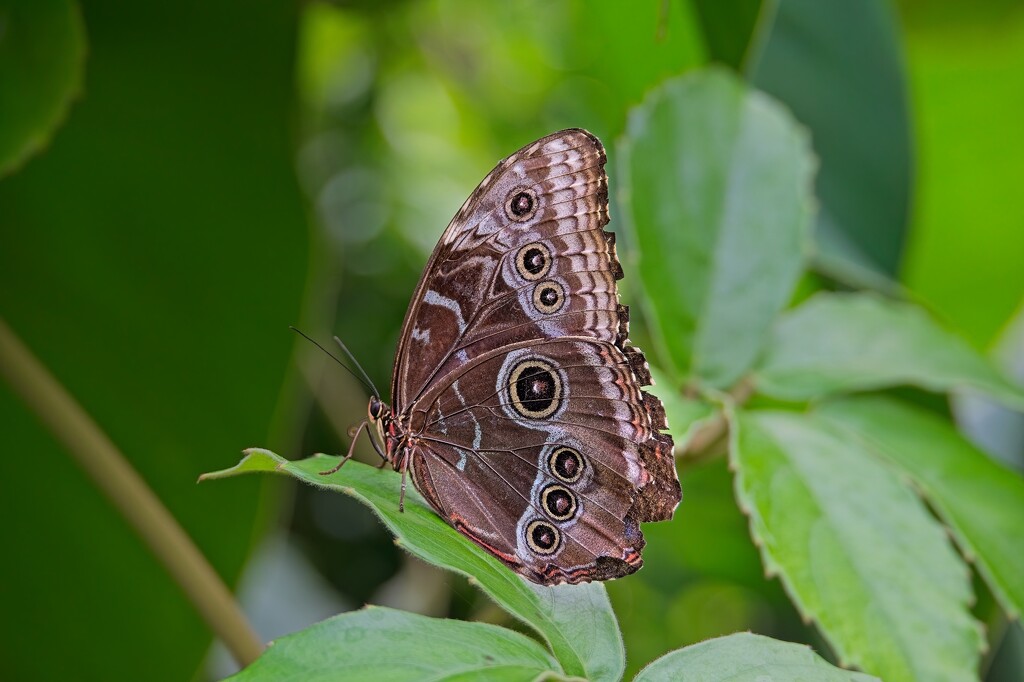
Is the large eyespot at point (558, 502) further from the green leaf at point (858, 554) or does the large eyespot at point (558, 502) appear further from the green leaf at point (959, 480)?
the green leaf at point (959, 480)

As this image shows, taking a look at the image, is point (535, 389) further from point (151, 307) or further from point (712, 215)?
point (151, 307)

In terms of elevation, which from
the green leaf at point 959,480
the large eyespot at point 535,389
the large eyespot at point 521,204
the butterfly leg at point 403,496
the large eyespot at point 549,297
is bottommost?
the green leaf at point 959,480

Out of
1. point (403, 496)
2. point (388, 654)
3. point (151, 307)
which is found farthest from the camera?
point (151, 307)

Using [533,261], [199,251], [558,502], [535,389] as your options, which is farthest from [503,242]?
[199,251]

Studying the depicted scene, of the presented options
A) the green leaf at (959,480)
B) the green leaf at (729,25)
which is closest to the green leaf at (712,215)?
the green leaf at (729,25)

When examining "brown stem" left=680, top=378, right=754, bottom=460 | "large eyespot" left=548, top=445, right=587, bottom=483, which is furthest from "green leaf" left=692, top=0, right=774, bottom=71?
"large eyespot" left=548, top=445, right=587, bottom=483

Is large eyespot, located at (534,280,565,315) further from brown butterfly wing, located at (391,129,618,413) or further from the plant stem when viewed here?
the plant stem

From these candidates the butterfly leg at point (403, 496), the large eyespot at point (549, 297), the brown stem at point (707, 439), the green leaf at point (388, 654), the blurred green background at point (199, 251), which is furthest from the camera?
the blurred green background at point (199, 251)
